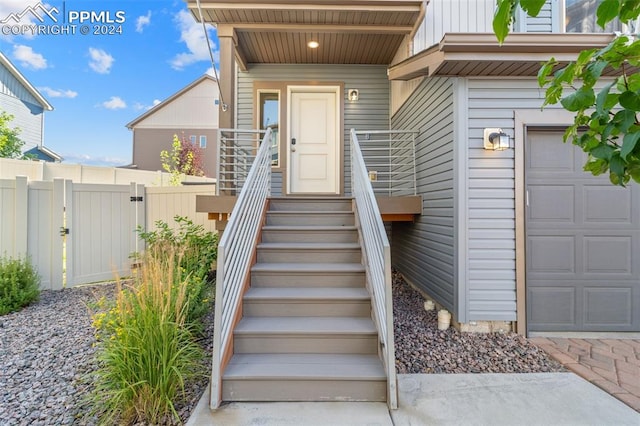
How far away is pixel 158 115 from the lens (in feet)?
56.3

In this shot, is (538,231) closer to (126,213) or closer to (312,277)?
(312,277)

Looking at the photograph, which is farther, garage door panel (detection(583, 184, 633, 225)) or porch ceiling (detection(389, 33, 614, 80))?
garage door panel (detection(583, 184, 633, 225))

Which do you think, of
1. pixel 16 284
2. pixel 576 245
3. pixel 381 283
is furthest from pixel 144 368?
pixel 576 245

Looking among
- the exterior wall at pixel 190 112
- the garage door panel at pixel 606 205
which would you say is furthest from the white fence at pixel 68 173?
the garage door panel at pixel 606 205

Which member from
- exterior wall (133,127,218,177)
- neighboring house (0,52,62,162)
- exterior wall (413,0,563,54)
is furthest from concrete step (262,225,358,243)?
exterior wall (133,127,218,177)

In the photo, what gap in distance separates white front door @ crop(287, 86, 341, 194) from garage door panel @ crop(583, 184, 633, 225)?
326cm

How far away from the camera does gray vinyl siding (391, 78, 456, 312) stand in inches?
135

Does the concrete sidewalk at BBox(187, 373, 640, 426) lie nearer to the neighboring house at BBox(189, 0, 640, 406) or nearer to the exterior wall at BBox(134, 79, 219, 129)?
the neighboring house at BBox(189, 0, 640, 406)

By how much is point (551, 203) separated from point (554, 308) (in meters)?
1.08

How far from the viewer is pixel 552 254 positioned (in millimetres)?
3295

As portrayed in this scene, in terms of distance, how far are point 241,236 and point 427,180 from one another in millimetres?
2546

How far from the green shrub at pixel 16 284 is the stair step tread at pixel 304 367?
3.15 meters

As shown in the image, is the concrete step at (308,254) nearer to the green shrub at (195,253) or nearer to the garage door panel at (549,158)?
the green shrub at (195,253)

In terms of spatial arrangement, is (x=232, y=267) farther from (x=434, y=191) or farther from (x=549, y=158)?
(x=549, y=158)
